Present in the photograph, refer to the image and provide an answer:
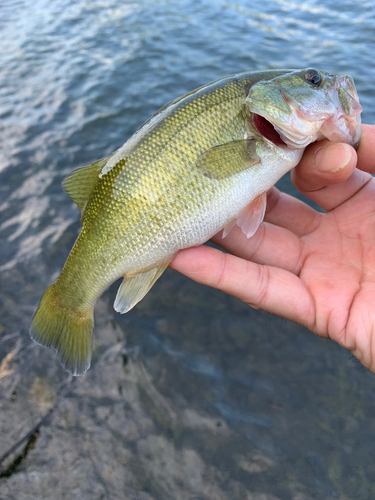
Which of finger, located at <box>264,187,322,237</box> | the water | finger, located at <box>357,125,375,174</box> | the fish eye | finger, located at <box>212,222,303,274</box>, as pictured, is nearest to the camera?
the fish eye

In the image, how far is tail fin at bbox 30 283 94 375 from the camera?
2.35 meters

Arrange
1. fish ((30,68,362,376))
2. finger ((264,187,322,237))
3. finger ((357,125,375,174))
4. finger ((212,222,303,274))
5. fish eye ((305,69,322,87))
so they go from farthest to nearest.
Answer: finger ((264,187,322,237)), finger ((212,222,303,274)), finger ((357,125,375,174)), fish eye ((305,69,322,87)), fish ((30,68,362,376))

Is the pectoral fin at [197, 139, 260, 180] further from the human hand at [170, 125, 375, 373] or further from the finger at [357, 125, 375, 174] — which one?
the finger at [357, 125, 375, 174]

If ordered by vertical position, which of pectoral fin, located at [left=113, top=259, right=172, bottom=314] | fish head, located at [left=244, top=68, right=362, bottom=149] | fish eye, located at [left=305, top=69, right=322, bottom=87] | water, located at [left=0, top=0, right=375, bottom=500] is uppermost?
fish eye, located at [left=305, top=69, right=322, bottom=87]

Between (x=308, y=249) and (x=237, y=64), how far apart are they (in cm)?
622

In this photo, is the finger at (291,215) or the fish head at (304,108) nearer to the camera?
the fish head at (304,108)

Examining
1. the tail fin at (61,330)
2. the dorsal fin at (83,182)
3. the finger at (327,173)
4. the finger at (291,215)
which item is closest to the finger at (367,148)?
the finger at (327,173)

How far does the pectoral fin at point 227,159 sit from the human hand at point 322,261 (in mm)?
523

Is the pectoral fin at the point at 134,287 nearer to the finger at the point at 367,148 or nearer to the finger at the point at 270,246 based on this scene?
the finger at the point at 270,246

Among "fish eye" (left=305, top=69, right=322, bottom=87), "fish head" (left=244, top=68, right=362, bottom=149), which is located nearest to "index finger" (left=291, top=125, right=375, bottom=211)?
"fish head" (left=244, top=68, right=362, bottom=149)

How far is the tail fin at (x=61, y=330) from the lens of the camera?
2354mm

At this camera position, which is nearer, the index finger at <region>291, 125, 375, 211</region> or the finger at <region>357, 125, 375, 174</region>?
the index finger at <region>291, 125, 375, 211</region>

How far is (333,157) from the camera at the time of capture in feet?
7.30

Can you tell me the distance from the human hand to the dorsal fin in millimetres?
774
